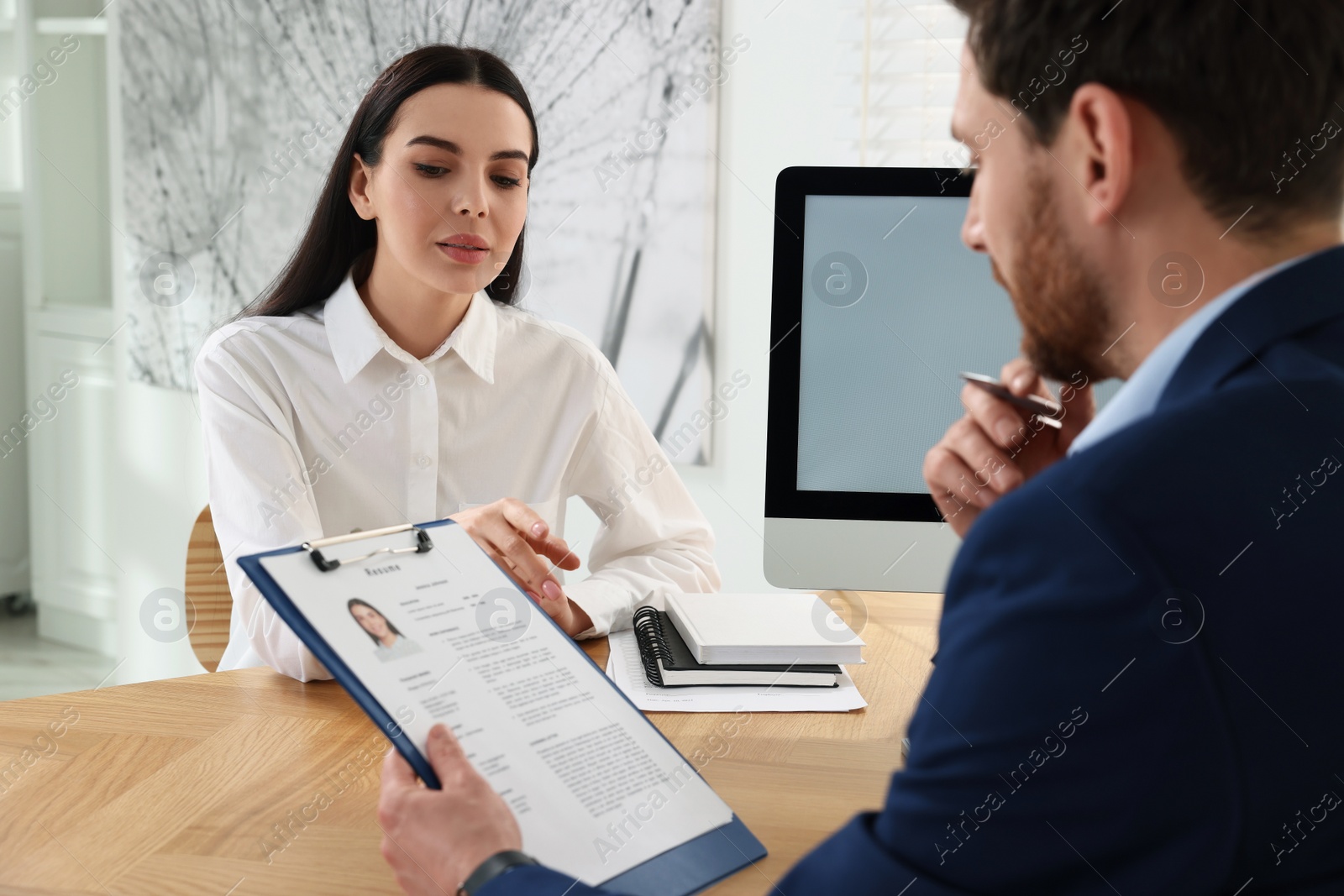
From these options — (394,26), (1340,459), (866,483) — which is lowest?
(866,483)

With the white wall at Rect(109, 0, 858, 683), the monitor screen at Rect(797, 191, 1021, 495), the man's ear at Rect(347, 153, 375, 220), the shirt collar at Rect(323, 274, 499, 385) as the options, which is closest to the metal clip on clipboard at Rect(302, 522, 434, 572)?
the monitor screen at Rect(797, 191, 1021, 495)

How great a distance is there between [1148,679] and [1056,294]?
0.96 ft

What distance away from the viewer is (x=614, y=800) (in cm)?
84

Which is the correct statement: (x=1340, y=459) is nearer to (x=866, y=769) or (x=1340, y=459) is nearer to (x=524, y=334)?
(x=866, y=769)

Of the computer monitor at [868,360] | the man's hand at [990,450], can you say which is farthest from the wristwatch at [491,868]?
the computer monitor at [868,360]

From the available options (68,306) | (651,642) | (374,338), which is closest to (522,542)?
(651,642)

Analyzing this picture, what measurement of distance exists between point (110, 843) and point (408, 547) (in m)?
0.32

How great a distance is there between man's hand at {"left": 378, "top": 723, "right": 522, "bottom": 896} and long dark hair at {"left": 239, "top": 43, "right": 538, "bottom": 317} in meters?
1.18

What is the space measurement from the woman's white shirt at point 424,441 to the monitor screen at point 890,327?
367 millimetres

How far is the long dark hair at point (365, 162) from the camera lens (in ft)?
5.53

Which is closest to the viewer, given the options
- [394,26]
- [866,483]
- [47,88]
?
[866,483]

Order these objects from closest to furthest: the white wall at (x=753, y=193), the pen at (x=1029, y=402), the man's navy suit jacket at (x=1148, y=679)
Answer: the man's navy suit jacket at (x=1148, y=679)
the pen at (x=1029, y=402)
the white wall at (x=753, y=193)

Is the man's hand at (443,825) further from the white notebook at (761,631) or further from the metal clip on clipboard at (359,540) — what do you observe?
the white notebook at (761,631)

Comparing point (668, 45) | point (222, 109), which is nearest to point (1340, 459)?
point (668, 45)
